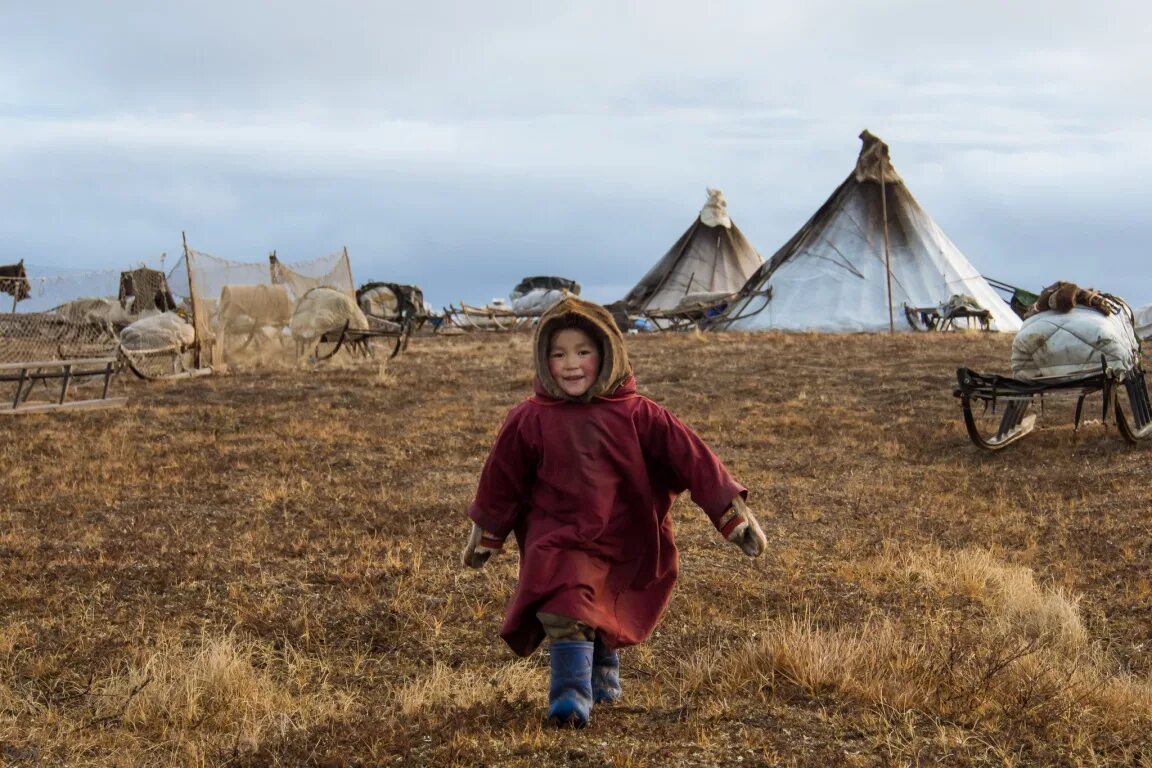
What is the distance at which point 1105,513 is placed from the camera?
928 centimetres

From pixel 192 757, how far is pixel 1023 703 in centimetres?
273

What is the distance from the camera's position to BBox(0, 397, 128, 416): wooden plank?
48.3ft

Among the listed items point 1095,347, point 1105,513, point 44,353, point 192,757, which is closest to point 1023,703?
point 192,757

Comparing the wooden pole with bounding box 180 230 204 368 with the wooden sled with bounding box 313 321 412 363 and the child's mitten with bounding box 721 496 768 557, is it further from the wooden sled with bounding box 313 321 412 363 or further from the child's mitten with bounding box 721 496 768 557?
the child's mitten with bounding box 721 496 768 557

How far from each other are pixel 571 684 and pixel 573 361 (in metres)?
1.09

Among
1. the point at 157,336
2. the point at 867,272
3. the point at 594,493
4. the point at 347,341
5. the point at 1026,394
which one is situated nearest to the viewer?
A: the point at 594,493

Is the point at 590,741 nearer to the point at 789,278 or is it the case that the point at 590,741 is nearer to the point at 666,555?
the point at 666,555

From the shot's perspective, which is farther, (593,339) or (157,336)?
(157,336)

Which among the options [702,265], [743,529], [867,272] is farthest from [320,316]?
[702,265]

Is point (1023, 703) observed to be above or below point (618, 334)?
below

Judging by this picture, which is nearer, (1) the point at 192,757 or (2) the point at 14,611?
(1) the point at 192,757

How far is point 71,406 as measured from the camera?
49.8 feet

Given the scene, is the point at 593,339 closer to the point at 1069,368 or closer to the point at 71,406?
the point at 1069,368

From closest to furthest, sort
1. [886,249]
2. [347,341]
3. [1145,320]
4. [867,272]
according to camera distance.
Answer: [347,341] < [1145,320] < [886,249] < [867,272]
